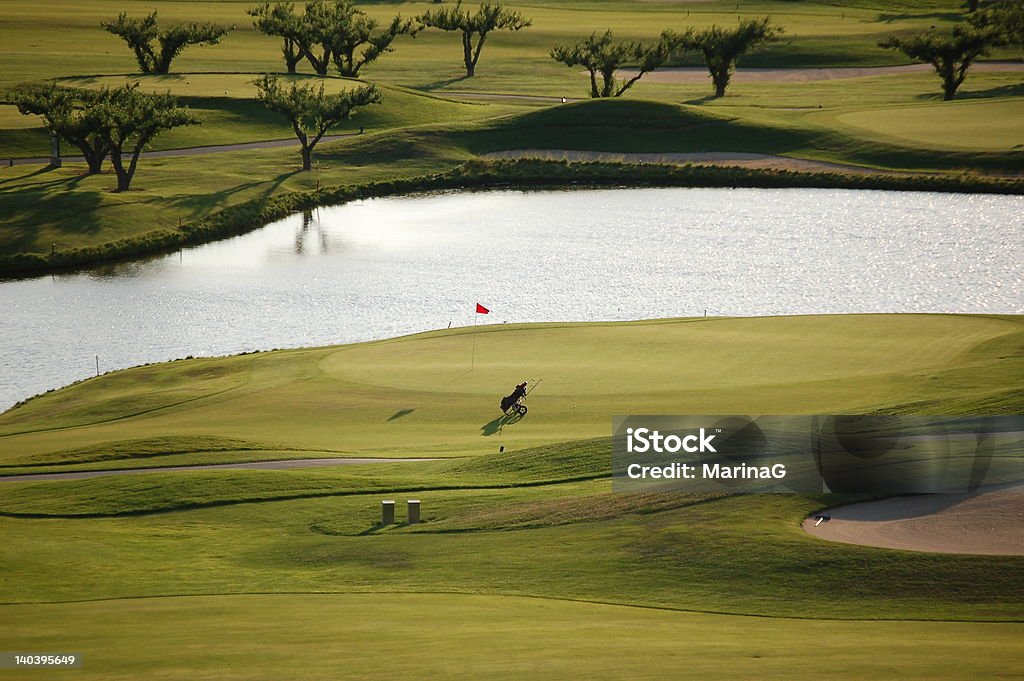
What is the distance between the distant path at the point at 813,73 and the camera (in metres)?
125

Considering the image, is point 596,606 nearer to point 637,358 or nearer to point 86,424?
point 637,358

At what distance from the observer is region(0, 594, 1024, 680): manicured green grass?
18.3 metres

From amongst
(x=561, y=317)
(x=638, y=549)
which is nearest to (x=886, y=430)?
(x=638, y=549)

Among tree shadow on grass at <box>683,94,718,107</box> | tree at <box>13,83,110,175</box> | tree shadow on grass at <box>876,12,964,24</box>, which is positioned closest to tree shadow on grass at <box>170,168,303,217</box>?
tree at <box>13,83,110,175</box>

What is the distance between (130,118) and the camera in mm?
81625

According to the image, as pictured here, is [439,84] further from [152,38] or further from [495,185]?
[495,185]

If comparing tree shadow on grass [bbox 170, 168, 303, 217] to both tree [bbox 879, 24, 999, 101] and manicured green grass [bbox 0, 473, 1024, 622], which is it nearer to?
manicured green grass [bbox 0, 473, 1024, 622]

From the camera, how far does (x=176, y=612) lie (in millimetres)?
22250

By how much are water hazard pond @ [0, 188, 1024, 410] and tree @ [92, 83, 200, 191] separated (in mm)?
9885

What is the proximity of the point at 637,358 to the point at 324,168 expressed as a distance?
2143 inches

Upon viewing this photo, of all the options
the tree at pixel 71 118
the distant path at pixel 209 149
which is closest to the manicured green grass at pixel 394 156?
the distant path at pixel 209 149

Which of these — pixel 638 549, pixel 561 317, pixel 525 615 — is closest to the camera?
pixel 525 615

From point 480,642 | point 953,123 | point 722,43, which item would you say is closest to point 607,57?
point 722,43

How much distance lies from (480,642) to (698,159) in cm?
7790
